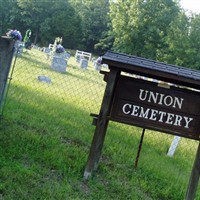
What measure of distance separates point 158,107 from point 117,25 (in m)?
46.5

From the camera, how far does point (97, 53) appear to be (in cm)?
6556

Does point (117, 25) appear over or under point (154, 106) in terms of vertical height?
over

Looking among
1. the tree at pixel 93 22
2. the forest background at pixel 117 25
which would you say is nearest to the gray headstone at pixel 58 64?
the forest background at pixel 117 25

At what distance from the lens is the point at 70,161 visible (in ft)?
15.5

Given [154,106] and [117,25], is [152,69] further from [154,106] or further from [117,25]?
[117,25]

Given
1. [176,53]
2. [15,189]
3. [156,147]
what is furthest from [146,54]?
[15,189]

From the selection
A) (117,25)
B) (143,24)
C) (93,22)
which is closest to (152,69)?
(143,24)

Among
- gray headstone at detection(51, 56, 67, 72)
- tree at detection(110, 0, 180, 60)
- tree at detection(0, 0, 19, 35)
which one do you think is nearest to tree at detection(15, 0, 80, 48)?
tree at detection(0, 0, 19, 35)

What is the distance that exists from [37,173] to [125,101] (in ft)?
4.53

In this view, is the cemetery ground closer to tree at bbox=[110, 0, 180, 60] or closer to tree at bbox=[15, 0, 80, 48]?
tree at bbox=[110, 0, 180, 60]

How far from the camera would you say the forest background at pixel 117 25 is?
137ft

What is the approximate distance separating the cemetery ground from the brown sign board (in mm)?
864

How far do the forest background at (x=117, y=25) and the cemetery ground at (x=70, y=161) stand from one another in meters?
34.9

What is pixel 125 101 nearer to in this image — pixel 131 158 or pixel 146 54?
pixel 131 158
